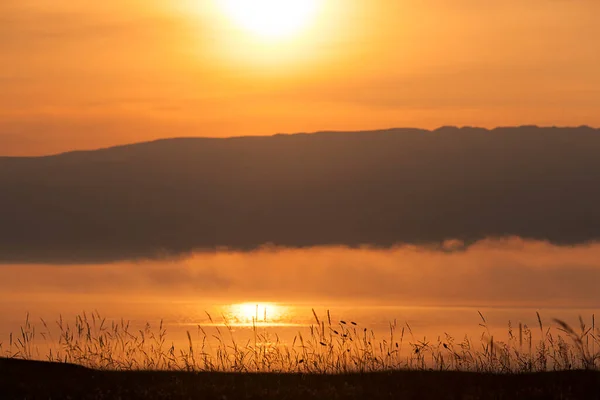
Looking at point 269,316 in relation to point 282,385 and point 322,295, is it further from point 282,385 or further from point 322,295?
point 282,385

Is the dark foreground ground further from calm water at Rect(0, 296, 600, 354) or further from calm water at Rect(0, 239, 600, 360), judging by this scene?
calm water at Rect(0, 296, 600, 354)

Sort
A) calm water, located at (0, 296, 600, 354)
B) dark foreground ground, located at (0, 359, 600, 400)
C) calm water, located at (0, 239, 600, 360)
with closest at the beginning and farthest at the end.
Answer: dark foreground ground, located at (0, 359, 600, 400) → calm water, located at (0, 296, 600, 354) → calm water, located at (0, 239, 600, 360)

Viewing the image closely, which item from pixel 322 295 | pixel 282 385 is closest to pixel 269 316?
pixel 322 295

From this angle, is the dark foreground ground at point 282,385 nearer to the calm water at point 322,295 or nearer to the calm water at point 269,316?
the calm water at point 322,295

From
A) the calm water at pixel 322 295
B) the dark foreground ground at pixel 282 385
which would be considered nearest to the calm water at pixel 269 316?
the calm water at pixel 322 295

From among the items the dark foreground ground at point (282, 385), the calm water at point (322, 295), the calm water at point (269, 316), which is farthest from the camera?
the calm water at point (322, 295)

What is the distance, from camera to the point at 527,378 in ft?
69.4

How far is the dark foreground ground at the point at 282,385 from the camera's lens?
1933 cm

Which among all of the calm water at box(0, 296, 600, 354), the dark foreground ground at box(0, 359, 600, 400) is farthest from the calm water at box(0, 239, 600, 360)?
the dark foreground ground at box(0, 359, 600, 400)

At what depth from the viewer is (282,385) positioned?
20.9 m

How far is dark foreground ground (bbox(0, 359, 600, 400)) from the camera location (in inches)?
761

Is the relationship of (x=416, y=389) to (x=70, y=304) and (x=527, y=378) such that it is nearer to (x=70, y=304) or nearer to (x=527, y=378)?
(x=527, y=378)

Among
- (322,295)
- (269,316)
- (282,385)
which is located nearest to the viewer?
(282,385)

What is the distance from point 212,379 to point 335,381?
7.74 ft
